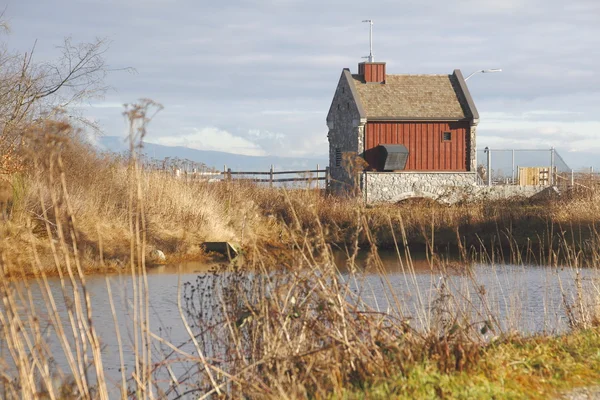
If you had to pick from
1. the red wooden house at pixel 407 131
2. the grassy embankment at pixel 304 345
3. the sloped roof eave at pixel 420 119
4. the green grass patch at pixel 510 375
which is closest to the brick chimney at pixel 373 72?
the red wooden house at pixel 407 131

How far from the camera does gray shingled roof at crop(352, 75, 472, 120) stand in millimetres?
36469

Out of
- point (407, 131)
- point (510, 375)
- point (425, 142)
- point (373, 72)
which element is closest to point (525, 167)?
point (425, 142)

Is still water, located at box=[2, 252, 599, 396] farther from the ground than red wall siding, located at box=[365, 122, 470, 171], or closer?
closer

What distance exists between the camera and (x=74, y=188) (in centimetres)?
2144

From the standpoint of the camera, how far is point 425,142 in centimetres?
3675

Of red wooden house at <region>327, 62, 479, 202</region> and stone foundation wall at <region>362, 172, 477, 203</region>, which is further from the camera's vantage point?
red wooden house at <region>327, 62, 479, 202</region>

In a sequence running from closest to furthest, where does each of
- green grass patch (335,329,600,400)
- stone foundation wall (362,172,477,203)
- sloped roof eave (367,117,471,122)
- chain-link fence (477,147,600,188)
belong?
green grass patch (335,329,600,400), stone foundation wall (362,172,477,203), sloped roof eave (367,117,471,122), chain-link fence (477,147,600,188)

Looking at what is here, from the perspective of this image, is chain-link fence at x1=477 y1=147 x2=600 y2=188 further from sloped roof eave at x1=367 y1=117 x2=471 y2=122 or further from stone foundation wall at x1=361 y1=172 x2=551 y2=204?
sloped roof eave at x1=367 y1=117 x2=471 y2=122

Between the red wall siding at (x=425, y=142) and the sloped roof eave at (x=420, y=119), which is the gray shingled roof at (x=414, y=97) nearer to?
the sloped roof eave at (x=420, y=119)

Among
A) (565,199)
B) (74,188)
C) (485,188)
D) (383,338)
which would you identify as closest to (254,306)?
(383,338)

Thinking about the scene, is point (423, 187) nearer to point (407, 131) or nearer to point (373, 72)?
point (407, 131)

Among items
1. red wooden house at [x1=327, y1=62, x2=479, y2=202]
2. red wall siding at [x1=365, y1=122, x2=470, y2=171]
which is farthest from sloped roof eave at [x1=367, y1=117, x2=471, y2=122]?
red wall siding at [x1=365, y1=122, x2=470, y2=171]

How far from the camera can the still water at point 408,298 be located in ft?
25.9

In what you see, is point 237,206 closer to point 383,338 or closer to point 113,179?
point 113,179
